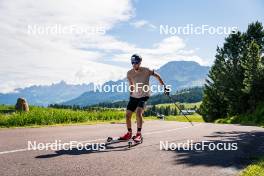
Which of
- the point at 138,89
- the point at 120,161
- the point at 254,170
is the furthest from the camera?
the point at 138,89

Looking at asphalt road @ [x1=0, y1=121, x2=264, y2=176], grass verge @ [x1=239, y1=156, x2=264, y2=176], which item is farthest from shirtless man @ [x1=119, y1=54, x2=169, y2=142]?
grass verge @ [x1=239, y1=156, x2=264, y2=176]

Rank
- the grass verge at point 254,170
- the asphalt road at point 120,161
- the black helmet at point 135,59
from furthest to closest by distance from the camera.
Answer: the black helmet at point 135,59 < the grass verge at point 254,170 < the asphalt road at point 120,161

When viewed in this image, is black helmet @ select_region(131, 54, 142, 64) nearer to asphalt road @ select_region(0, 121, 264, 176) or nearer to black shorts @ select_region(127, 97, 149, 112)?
black shorts @ select_region(127, 97, 149, 112)

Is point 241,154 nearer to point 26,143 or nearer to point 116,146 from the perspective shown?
point 116,146

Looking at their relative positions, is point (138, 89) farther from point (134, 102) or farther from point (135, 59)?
point (135, 59)

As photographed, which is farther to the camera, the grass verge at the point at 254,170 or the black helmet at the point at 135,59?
the black helmet at the point at 135,59

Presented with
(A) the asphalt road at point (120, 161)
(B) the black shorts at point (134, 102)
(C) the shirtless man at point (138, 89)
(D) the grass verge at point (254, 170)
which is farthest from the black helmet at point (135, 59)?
(D) the grass verge at point (254, 170)

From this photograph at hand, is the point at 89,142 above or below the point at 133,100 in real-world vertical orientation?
below

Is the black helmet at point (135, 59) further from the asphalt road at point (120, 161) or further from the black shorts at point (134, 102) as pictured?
the asphalt road at point (120, 161)

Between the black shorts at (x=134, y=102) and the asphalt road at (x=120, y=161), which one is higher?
the black shorts at (x=134, y=102)

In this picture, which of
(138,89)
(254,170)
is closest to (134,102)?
(138,89)

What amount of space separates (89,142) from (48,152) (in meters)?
2.45

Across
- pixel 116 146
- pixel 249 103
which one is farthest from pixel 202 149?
pixel 249 103

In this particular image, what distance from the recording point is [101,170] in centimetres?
678
